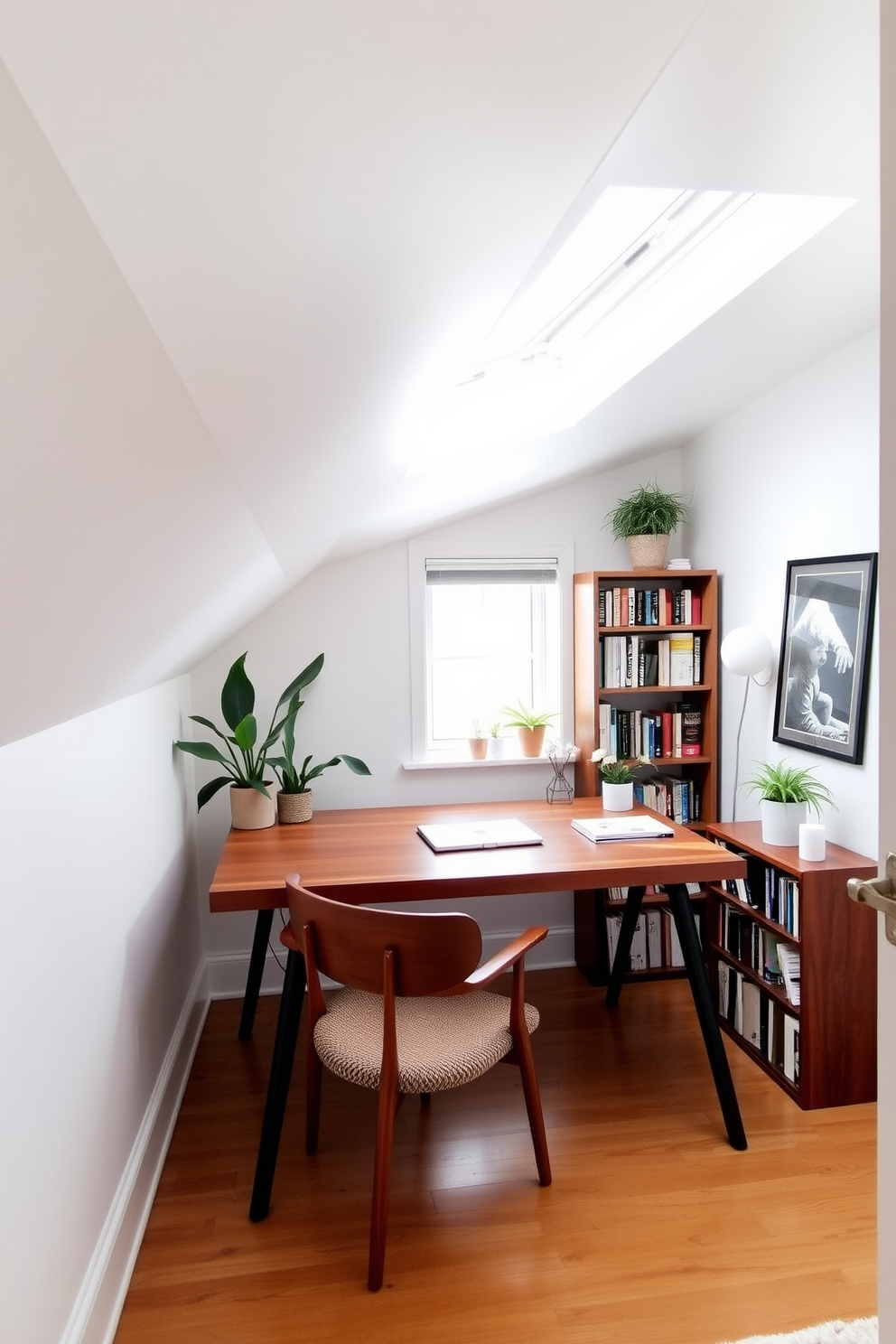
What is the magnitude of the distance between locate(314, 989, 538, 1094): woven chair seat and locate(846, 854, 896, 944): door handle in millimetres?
1430

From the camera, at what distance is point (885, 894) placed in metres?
0.94

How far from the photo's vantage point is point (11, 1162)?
1391 mm

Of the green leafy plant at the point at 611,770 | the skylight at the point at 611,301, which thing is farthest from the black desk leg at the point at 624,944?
the skylight at the point at 611,301

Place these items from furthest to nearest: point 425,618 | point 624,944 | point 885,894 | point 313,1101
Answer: point 425,618
point 624,944
point 313,1101
point 885,894

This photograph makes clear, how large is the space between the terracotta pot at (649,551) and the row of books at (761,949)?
1441 mm

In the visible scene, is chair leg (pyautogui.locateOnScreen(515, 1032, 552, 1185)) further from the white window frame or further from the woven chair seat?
the white window frame

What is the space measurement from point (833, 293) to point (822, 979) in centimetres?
206

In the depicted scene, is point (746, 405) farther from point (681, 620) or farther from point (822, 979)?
point (822, 979)

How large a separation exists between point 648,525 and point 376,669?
1.32 m

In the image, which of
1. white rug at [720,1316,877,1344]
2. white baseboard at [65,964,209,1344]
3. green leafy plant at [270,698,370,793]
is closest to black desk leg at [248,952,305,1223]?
white baseboard at [65,964,209,1344]

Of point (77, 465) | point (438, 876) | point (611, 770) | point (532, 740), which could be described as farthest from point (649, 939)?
point (77, 465)

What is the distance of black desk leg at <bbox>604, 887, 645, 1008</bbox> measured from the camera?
3.36m

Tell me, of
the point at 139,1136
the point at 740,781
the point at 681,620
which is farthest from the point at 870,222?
the point at 139,1136

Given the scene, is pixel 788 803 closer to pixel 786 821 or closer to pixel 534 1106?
pixel 786 821
